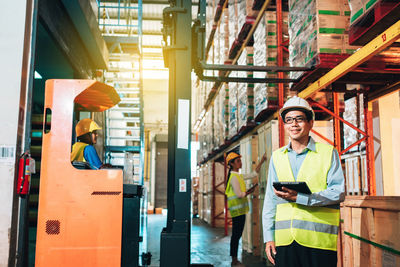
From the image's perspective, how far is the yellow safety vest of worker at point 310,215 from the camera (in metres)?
2.45

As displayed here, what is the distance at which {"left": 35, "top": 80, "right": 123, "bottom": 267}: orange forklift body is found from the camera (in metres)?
2.97

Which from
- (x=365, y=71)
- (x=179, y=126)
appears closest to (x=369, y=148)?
(x=365, y=71)

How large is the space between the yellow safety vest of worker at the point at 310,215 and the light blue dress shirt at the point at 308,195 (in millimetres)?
42

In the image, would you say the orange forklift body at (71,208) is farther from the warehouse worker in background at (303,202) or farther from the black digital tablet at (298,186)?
the black digital tablet at (298,186)

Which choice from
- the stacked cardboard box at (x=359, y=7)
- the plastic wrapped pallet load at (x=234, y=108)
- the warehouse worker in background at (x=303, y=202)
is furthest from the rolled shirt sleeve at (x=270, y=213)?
the plastic wrapped pallet load at (x=234, y=108)

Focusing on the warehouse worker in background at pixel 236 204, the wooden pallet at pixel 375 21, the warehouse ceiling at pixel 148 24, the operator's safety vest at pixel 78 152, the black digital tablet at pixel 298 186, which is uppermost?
the warehouse ceiling at pixel 148 24

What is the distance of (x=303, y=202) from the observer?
8.00 ft

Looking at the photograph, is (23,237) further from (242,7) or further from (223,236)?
(223,236)

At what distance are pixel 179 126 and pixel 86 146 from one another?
3.31 ft

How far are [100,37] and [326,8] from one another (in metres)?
5.81

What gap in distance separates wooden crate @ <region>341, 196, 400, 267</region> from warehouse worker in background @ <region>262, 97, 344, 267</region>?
0.83 metres

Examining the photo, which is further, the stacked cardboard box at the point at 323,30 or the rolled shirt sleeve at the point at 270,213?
the stacked cardboard box at the point at 323,30

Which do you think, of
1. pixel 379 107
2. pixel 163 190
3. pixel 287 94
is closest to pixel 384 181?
pixel 379 107

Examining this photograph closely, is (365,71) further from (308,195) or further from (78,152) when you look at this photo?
(78,152)
